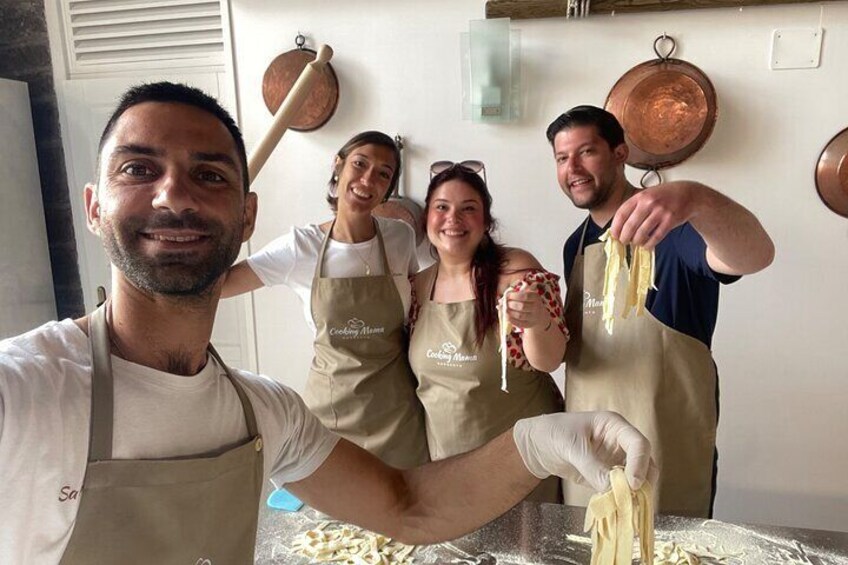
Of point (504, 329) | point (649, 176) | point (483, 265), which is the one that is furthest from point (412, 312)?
point (649, 176)

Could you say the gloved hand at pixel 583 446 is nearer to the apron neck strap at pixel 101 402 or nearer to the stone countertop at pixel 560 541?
the stone countertop at pixel 560 541

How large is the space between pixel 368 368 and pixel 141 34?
2.03 m

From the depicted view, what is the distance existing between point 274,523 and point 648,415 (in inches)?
40.4

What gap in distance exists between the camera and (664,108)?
7.33 feet

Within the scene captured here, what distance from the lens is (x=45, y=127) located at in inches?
114

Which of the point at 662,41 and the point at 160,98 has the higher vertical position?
the point at 662,41

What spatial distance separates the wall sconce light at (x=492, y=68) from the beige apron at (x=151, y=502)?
70.1 inches

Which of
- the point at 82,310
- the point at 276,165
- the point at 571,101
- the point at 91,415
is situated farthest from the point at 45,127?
the point at 91,415

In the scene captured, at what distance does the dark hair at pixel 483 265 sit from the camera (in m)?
1.71

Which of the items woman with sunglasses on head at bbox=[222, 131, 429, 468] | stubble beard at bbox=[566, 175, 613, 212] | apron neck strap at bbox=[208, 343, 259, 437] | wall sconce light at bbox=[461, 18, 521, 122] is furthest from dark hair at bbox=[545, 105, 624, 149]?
apron neck strap at bbox=[208, 343, 259, 437]

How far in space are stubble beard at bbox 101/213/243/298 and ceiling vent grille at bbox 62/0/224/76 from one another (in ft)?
6.93

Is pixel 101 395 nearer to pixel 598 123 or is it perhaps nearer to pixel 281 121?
pixel 281 121

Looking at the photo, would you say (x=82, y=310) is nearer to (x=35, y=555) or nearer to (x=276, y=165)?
(x=276, y=165)

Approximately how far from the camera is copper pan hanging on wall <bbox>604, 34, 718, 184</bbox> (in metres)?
2.21
